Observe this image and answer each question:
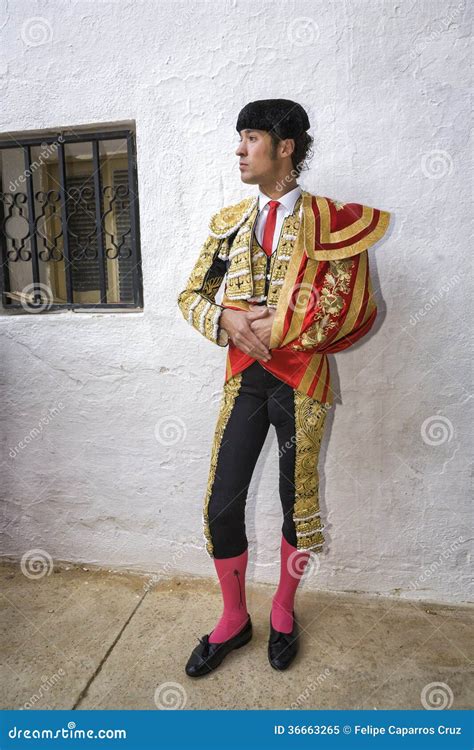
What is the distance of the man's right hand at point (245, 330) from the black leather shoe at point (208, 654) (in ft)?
3.91

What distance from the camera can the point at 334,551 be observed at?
274 cm

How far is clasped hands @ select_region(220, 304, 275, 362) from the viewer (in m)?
1.99

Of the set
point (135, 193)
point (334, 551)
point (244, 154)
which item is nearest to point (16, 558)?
point (334, 551)

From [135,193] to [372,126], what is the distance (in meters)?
1.21
